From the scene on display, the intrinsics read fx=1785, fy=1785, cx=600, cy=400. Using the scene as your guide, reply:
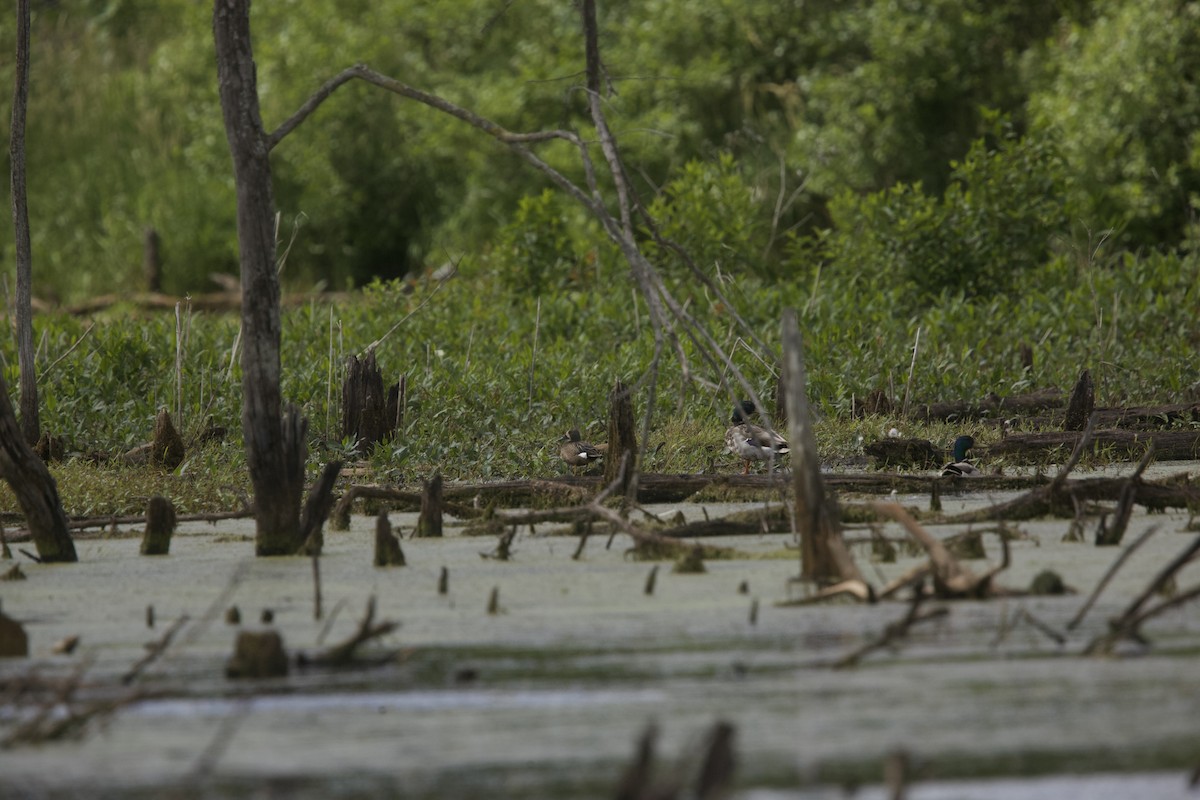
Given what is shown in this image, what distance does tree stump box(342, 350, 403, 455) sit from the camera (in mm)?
9297

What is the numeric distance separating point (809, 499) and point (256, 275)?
83.9 inches

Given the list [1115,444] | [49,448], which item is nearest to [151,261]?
[49,448]

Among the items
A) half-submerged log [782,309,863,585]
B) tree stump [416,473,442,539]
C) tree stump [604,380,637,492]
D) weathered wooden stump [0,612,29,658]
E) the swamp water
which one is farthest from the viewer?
tree stump [604,380,637,492]

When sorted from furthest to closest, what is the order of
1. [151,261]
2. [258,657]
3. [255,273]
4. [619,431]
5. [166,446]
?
1. [151,261]
2. [166,446]
3. [619,431]
4. [255,273]
5. [258,657]

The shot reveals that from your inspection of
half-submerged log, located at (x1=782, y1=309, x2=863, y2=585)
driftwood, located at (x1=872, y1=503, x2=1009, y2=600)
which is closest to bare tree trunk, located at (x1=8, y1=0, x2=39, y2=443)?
half-submerged log, located at (x1=782, y1=309, x2=863, y2=585)

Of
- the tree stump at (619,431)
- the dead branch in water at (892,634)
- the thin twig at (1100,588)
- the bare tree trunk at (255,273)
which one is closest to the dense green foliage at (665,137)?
the tree stump at (619,431)

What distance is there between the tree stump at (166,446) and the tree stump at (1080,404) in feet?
14.8

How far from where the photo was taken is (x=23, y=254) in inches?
364

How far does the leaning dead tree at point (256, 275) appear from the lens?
5.86m

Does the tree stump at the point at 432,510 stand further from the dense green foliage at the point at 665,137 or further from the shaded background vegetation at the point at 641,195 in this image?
the dense green foliage at the point at 665,137

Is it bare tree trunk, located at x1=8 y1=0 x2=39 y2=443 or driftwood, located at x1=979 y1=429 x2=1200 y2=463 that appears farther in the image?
bare tree trunk, located at x1=8 y1=0 x2=39 y2=443

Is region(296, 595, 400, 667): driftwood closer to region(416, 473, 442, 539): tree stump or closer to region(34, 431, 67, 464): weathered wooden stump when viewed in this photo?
region(416, 473, 442, 539): tree stump

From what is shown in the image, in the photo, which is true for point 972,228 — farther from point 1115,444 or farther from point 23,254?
point 23,254

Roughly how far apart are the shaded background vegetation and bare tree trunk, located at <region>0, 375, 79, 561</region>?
2355mm
